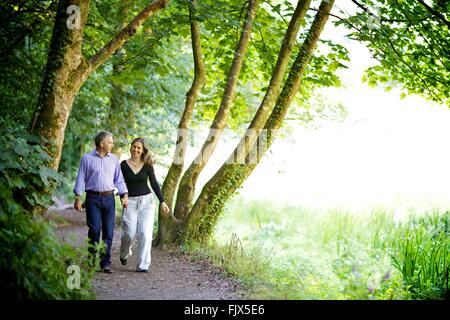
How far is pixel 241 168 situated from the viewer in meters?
9.05

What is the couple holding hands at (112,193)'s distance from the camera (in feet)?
22.6

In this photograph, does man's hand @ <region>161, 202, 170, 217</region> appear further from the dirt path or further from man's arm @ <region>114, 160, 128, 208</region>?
the dirt path

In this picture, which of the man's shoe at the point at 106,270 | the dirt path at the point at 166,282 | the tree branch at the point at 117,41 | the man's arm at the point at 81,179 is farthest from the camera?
the man's shoe at the point at 106,270

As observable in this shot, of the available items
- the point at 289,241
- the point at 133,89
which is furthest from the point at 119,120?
the point at 289,241

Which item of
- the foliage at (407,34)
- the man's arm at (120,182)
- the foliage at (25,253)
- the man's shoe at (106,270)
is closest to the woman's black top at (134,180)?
the man's arm at (120,182)

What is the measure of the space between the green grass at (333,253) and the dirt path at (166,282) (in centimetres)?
28

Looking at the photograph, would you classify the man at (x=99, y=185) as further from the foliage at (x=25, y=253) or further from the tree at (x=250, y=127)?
the tree at (x=250, y=127)

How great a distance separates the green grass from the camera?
19.7ft

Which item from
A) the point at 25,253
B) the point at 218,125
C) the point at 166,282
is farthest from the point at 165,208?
the point at 25,253

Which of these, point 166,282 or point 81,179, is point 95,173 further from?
point 166,282

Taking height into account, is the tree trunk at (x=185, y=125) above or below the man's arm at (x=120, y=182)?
above

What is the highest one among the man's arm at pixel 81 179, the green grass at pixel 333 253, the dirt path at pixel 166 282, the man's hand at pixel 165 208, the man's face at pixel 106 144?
the man's face at pixel 106 144

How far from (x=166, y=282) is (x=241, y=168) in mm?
2861

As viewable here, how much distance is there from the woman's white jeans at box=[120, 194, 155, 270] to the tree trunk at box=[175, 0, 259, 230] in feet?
7.43
